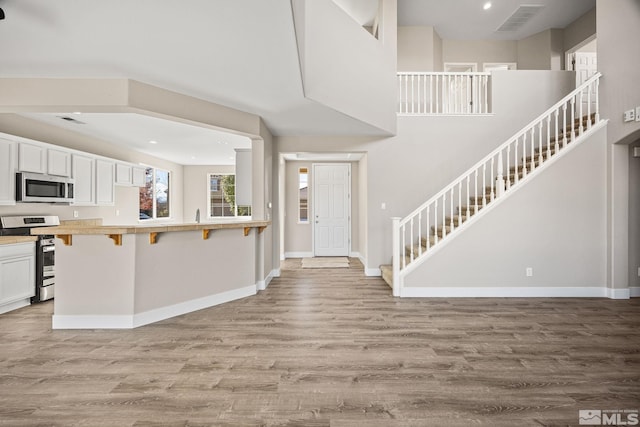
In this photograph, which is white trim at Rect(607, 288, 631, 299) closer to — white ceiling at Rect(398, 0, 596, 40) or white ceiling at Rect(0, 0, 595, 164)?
white ceiling at Rect(0, 0, 595, 164)

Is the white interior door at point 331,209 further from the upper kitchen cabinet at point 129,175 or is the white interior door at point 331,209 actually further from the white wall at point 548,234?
the white wall at point 548,234

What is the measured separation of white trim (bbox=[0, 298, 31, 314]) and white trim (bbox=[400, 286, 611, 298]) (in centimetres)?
505

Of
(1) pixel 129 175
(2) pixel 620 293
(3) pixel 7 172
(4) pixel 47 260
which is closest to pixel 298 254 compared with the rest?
(1) pixel 129 175

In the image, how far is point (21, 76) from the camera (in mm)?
3537

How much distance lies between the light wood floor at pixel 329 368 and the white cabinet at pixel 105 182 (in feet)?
7.70

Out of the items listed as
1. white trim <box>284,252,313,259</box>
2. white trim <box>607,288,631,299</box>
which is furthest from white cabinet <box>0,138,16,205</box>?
white trim <box>607,288,631,299</box>

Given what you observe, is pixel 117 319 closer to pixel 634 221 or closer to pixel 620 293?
pixel 620 293

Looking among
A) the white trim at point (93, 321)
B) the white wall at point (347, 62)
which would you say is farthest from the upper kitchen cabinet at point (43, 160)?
the white wall at point (347, 62)

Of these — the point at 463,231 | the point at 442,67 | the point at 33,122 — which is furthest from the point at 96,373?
the point at 442,67

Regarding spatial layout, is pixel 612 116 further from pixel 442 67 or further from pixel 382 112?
pixel 442 67

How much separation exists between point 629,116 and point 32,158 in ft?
26.0

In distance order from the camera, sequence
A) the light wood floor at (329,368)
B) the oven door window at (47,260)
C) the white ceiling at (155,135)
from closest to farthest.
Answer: the light wood floor at (329,368)
the oven door window at (47,260)
the white ceiling at (155,135)

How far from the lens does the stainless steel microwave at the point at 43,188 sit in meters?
4.32

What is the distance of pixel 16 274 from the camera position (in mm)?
4125
